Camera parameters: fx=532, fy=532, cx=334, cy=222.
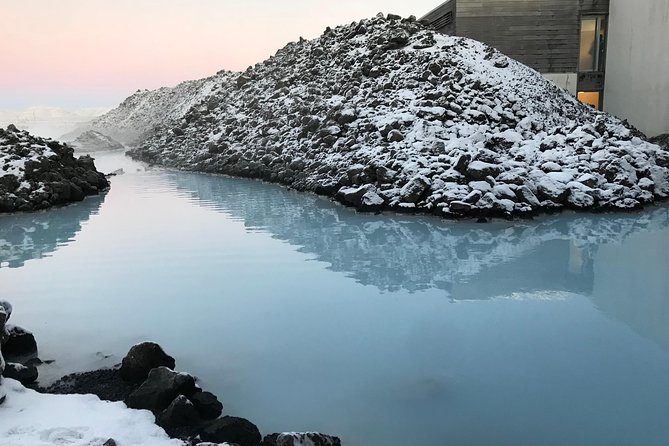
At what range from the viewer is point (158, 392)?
4027mm

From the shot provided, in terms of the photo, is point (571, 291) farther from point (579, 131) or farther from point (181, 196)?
point (181, 196)

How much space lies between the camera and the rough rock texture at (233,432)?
11.7ft

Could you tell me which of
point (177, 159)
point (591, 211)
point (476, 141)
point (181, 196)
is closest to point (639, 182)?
point (591, 211)

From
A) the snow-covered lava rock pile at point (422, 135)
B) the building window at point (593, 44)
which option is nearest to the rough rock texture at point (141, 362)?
the snow-covered lava rock pile at point (422, 135)

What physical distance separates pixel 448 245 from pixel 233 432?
269 inches

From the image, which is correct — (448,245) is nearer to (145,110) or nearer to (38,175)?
(38,175)

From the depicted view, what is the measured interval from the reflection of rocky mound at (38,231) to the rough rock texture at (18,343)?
422 cm

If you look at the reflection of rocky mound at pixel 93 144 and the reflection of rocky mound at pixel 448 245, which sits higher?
the reflection of rocky mound at pixel 93 144

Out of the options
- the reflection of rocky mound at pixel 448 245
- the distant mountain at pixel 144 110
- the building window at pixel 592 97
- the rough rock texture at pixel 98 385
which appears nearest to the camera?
the rough rock texture at pixel 98 385

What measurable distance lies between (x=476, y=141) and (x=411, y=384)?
440 inches

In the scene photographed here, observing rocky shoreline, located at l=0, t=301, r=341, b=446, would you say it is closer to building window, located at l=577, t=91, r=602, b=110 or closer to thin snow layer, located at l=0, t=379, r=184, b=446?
thin snow layer, located at l=0, t=379, r=184, b=446

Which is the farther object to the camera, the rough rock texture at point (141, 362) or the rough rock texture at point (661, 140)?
the rough rock texture at point (661, 140)

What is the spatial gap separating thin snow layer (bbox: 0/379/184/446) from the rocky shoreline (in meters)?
0.10

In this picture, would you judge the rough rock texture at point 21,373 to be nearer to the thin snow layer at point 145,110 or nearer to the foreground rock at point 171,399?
the foreground rock at point 171,399
